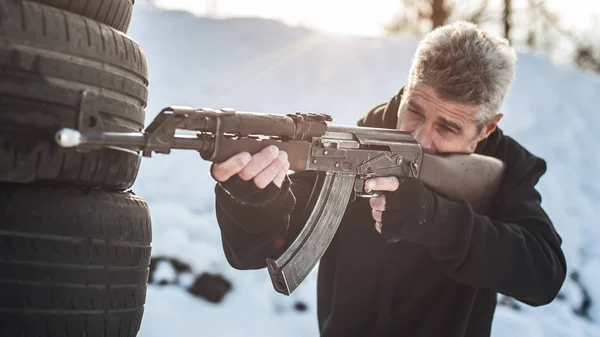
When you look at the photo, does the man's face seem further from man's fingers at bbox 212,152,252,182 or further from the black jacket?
man's fingers at bbox 212,152,252,182

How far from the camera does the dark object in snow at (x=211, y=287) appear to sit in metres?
5.78

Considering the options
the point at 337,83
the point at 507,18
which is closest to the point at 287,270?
the point at 337,83

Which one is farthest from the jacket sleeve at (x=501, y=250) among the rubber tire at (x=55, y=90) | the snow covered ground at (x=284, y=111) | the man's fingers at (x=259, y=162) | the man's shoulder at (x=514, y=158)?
the snow covered ground at (x=284, y=111)

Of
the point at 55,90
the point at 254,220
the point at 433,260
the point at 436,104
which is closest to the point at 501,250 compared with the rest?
the point at 433,260

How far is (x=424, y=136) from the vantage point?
3.58 m

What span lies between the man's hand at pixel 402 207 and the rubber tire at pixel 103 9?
1218mm

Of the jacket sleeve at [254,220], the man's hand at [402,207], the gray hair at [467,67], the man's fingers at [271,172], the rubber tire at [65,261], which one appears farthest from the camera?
the gray hair at [467,67]

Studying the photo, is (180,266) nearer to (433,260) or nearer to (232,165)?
(433,260)

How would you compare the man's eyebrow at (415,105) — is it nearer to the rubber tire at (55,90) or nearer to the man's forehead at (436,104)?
the man's forehead at (436,104)

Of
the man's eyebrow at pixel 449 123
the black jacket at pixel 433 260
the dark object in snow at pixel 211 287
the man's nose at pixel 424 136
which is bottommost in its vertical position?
the dark object in snow at pixel 211 287

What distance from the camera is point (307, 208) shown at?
3.30 meters

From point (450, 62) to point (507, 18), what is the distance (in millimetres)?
13999

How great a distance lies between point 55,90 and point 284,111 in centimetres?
620

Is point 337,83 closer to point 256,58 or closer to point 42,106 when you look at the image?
point 256,58
